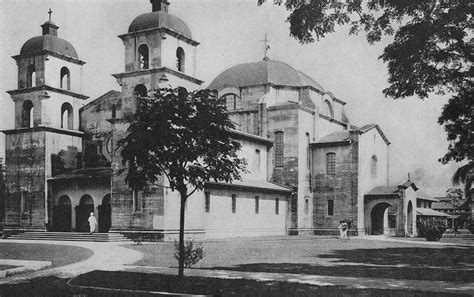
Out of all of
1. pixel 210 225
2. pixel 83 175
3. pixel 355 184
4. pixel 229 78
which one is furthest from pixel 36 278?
pixel 229 78

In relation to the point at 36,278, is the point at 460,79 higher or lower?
higher

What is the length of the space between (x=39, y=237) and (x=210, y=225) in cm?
1191

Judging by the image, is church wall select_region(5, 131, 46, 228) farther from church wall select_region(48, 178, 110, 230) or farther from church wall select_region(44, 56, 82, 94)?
church wall select_region(44, 56, 82, 94)

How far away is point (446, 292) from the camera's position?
1367 cm

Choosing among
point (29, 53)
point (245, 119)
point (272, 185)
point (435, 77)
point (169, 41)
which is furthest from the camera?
point (245, 119)

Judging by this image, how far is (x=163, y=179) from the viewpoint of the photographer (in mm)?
36312

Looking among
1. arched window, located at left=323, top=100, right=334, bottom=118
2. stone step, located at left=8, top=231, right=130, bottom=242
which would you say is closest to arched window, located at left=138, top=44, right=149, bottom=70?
stone step, located at left=8, top=231, right=130, bottom=242

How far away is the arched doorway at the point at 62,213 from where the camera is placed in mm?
43781

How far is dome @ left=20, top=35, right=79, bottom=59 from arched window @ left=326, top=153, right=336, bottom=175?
2398 cm

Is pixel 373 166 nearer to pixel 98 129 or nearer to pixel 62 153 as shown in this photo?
pixel 98 129

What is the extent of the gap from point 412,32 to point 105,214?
31534mm

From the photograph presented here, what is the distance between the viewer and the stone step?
119ft

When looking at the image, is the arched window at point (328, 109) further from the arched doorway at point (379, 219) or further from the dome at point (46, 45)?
the dome at point (46, 45)

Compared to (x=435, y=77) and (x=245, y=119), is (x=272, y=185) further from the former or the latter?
(x=435, y=77)
